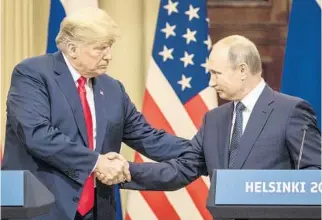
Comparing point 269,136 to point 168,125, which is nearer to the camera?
point 269,136

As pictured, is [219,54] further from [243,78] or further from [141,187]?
[141,187]

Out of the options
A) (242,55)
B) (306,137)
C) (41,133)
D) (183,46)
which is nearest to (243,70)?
(242,55)

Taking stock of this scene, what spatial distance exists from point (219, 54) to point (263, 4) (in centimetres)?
173

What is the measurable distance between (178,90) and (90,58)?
4.31 ft

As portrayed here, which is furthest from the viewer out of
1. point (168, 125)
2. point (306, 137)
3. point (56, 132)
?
point (168, 125)

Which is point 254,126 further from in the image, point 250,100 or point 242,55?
point 242,55

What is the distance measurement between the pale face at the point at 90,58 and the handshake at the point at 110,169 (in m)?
0.34

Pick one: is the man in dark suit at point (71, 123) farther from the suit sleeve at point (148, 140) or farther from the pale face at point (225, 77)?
the pale face at point (225, 77)

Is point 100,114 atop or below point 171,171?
atop

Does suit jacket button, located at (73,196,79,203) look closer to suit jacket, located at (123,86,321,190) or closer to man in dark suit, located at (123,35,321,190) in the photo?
man in dark suit, located at (123,35,321,190)

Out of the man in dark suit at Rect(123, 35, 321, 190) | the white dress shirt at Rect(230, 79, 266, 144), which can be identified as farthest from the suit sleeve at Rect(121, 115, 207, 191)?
the white dress shirt at Rect(230, 79, 266, 144)

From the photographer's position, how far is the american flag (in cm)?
432

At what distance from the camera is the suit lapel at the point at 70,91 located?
10.0ft

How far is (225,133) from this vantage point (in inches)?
121
